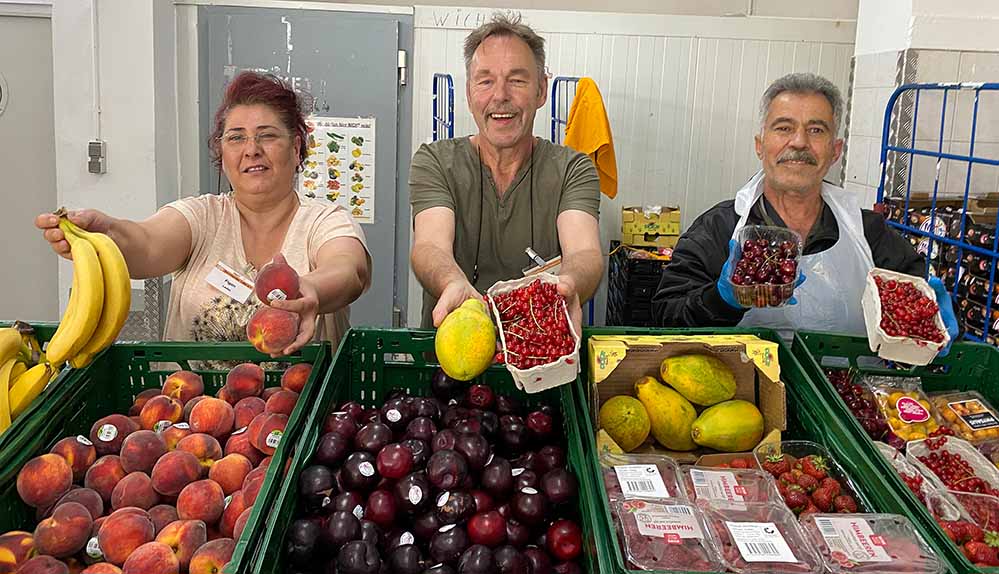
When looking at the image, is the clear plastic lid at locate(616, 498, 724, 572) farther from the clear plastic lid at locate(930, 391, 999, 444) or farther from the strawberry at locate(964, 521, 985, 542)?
the clear plastic lid at locate(930, 391, 999, 444)

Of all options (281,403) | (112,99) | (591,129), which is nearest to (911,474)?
(281,403)

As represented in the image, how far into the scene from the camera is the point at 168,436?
1499mm

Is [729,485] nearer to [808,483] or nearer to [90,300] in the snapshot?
[808,483]

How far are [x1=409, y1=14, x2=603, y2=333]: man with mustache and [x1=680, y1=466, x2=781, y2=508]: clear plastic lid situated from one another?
0.80m

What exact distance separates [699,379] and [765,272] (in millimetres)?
323

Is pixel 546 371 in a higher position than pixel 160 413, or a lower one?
higher

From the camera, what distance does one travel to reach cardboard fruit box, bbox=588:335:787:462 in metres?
1.66

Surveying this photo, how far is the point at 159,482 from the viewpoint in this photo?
4.48ft

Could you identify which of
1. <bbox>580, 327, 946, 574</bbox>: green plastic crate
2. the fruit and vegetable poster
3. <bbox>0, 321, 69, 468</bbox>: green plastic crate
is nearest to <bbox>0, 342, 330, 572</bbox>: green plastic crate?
<bbox>0, 321, 69, 468</bbox>: green plastic crate

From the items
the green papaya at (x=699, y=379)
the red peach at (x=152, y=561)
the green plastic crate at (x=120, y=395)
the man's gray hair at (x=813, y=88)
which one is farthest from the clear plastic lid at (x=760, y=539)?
the man's gray hair at (x=813, y=88)

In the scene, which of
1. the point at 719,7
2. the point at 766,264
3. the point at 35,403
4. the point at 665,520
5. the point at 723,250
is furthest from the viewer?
the point at 719,7

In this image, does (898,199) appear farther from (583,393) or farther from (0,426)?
(0,426)

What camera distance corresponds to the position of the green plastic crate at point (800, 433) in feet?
4.15

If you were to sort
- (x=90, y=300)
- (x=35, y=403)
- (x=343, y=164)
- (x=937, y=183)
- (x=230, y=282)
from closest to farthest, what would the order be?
(x=35, y=403)
(x=90, y=300)
(x=230, y=282)
(x=937, y=183)
(x=343, y=164)
